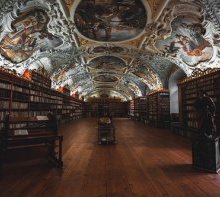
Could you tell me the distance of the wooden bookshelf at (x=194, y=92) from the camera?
8.47m

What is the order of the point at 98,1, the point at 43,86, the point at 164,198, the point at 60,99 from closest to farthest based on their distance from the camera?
1. the point at 164,198
2. the point at 98,1
3. the point at 43,86
4. the point at 60,99

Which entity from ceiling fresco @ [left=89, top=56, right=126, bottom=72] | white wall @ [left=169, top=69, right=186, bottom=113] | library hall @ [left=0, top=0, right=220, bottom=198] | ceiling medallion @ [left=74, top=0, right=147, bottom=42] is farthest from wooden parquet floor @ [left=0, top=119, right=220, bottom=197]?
A: ceiling fresco @ [left=89, top=56, right=126, bottom=72]

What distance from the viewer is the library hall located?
4.02 metres

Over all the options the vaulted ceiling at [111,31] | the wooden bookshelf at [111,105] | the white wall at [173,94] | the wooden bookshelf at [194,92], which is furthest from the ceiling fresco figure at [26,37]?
A: the wooden bookshelf at [111,105]

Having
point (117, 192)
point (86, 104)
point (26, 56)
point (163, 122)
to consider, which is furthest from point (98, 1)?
point (86, 104)

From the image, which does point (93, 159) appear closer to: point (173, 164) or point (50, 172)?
point (50, 172)

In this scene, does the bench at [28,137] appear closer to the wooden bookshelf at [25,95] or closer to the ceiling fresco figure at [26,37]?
the wooden bookshelf at [25,95]

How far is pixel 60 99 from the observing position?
18.2 m

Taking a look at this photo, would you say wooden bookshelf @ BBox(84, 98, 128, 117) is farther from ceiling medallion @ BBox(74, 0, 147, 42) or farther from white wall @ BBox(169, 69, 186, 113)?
ceiling medallion @ BBox(74, 0, 147, 42)

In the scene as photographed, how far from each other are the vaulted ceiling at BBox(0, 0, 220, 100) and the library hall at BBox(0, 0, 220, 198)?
0.05 m

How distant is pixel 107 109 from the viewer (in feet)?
33.3

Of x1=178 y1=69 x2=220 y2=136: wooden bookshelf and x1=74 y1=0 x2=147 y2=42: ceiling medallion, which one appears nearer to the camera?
x1=74 y1=0 x2=147 y2=42: ceiling medallion

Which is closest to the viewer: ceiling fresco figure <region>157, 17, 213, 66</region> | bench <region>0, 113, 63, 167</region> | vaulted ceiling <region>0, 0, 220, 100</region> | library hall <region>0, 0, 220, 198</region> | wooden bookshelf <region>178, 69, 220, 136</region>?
library hall <region>0, 0, 220, 198</region>

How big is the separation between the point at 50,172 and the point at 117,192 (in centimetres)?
194
